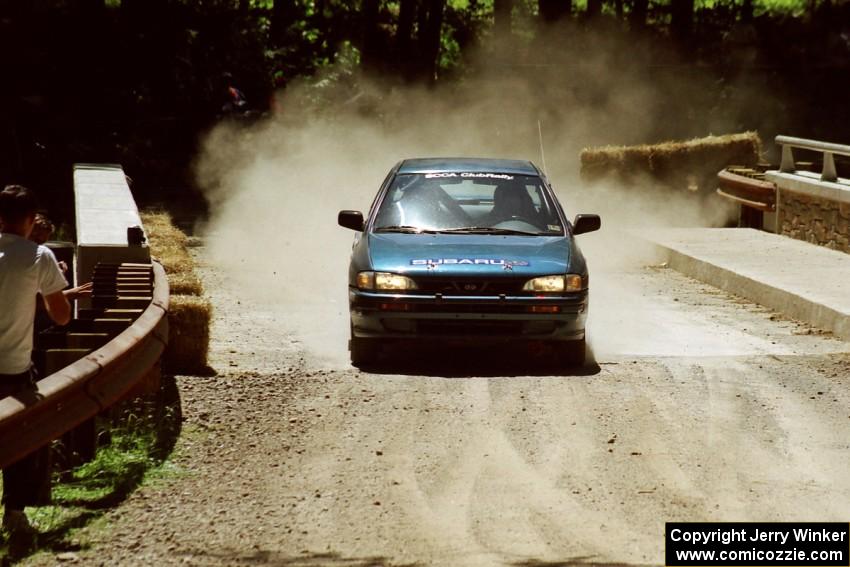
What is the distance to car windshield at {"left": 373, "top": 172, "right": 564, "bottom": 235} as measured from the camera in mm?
12008

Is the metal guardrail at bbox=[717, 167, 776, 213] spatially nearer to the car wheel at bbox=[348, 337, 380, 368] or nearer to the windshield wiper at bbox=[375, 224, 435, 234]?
the windshield wiper at bbox=[375, 224, 435, 234]

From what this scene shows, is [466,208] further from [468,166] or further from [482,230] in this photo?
[482,230]

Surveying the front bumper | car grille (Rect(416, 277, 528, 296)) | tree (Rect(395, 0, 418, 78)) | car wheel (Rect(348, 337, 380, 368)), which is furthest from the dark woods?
car grille (Rect(416, 277, 528, 296))

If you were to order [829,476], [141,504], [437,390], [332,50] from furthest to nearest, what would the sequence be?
[332,50] → [437,390] → [829,476] → [141,504]

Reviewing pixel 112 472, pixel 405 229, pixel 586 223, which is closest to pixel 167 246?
pixel 405 229

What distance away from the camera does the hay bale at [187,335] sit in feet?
34.6

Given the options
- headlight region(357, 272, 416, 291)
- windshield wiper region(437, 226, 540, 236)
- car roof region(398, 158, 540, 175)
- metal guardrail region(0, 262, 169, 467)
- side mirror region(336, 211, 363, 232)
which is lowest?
headlight region(357, 272, 416, 291)

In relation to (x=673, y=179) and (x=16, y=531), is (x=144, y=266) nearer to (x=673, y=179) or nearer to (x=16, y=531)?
(x=16, y=531)

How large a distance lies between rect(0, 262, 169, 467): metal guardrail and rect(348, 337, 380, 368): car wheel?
2599mm

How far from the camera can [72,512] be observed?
7285 millimetres

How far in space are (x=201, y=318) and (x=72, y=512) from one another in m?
3.44

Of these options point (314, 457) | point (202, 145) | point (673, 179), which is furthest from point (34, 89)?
point (314, 457)

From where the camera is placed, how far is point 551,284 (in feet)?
35.9

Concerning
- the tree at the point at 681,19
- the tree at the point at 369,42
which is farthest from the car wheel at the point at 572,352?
the tree at the point at 681,19
